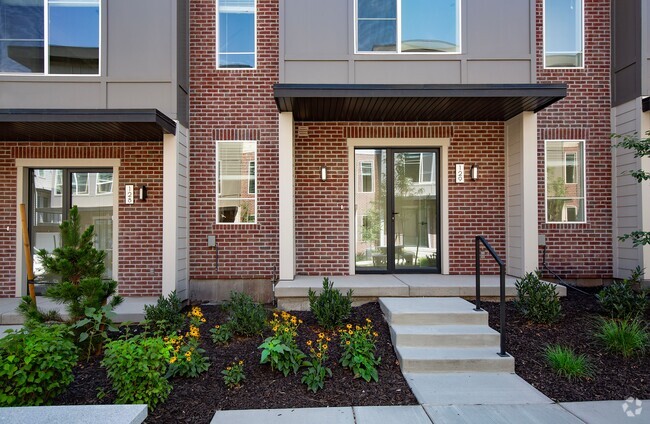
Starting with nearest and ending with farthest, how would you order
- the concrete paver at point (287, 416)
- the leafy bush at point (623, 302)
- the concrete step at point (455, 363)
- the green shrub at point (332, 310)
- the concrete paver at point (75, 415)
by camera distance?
the concrete paver at point (75, 415) → the concrete paver at point (287, 416) → the concrete step at point (455, 363) → the green shrub at point (332, 310) → the leafy bush at point (623, 302)

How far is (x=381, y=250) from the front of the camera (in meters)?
7.41

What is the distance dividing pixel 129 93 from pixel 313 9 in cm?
334

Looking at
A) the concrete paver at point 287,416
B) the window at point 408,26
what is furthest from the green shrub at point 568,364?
the window at point 408,26

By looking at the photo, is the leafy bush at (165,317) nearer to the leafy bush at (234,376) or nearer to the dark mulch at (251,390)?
the dark mulch at (251,390)

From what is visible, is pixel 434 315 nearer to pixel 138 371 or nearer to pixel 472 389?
pixel 472 389

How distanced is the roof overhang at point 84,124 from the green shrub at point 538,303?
5.83m

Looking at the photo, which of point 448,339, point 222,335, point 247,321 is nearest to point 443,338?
point 448,339

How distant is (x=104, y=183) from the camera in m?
7.23

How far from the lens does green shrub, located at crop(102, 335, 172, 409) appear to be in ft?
11.1

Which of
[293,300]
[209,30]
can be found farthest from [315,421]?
[209,30]

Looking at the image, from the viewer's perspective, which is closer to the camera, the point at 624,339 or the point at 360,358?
the point at 360,358

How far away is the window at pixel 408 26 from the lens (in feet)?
21.7

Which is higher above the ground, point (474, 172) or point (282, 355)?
point (474, 172)

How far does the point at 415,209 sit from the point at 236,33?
15.6 feet
